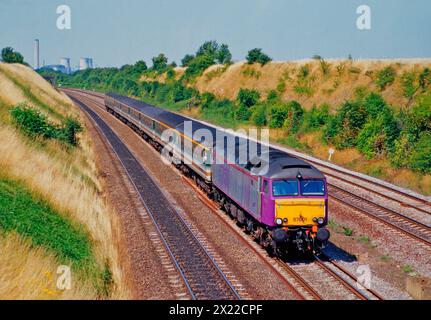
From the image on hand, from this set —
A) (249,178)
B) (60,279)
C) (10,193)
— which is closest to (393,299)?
(249,178)

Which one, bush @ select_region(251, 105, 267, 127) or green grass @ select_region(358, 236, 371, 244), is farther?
bush @ select_region(251, 105, 267, 127)

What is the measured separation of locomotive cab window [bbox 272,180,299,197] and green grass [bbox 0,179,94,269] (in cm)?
619

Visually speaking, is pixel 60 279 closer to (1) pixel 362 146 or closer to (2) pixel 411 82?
(1) pixel 362 146

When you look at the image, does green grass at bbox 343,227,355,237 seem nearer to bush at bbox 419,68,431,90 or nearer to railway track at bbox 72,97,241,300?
railway track at bbox 72,97,241,300

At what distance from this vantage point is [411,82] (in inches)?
1797

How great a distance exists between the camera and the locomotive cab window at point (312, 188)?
17.4m

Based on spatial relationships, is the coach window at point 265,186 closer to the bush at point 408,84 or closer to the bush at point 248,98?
the bush at point 408,84

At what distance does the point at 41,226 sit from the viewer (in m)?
15.8

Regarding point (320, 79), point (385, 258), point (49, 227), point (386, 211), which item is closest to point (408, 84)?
point (320, 79)

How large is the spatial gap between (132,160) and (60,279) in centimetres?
2498

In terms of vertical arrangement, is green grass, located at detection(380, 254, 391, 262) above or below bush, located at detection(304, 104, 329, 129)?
below

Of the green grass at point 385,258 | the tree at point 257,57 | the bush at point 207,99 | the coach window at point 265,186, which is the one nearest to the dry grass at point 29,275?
the coach window at point 265,186

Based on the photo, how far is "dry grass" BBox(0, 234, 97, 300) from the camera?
37.2 ft

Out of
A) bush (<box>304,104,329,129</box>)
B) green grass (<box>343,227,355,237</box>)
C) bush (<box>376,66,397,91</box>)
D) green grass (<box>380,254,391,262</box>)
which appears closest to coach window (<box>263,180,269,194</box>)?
green grass (<box>380,254,391,262</box>)
